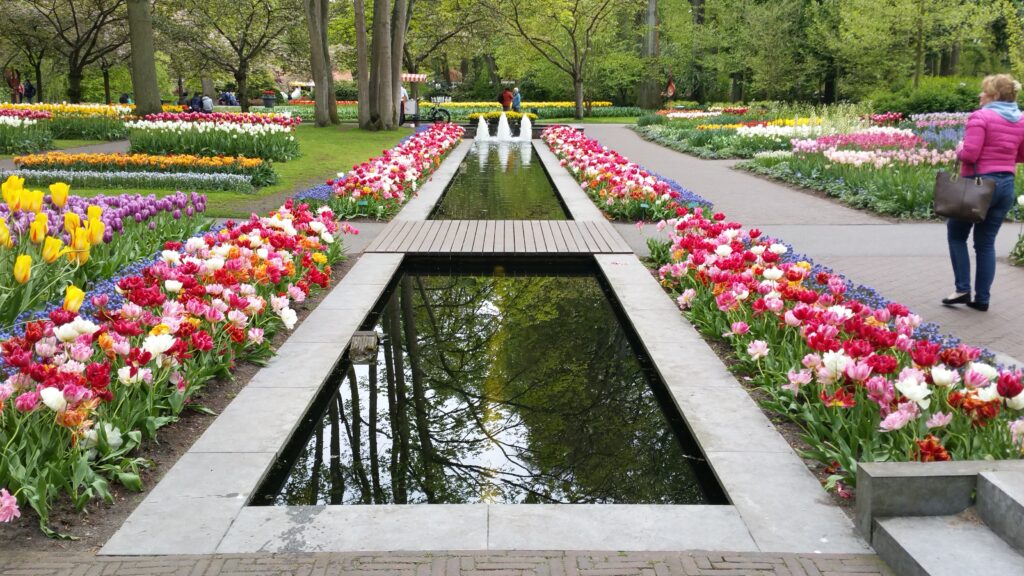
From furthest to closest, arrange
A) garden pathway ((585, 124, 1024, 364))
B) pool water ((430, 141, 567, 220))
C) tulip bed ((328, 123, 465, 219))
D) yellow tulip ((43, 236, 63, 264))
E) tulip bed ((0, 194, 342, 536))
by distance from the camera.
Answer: pool water ((430, 141, 567, 220)) < tulip bed ((328, 123, 465, 219)) < garden pathway ((585, 124, 1024, 364)) < yellow tulip ((43, 236, 63, 264)) < tulip bed ((0, 194, 342, 536))

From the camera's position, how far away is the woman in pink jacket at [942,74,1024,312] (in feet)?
21.4

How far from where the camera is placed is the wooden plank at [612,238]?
29.9ft

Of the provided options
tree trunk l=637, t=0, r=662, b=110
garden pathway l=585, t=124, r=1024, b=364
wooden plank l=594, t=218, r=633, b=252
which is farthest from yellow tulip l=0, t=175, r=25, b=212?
tree trunk l=637, t=0, r=662, b=110

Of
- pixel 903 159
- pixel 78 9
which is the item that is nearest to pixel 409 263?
pixel 903 159

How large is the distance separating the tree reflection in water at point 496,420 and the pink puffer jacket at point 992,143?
3.04 meters

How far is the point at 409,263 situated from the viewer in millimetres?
8852

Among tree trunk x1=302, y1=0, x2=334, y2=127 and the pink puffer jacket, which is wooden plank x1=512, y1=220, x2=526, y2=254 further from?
tree trunk x1=302, y1=0, x2=334, y2=127

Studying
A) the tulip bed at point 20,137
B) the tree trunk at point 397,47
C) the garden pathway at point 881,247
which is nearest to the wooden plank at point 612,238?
the garden pathway at point 881,247

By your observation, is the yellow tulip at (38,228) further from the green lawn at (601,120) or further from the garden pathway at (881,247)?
the green lawn at (601,120)

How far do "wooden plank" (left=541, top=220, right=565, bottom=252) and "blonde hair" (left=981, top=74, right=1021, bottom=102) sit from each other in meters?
4.07

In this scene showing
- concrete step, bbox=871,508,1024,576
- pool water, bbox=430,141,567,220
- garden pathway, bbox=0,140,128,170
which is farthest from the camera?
garden pathway, bbox=0,140,128,170

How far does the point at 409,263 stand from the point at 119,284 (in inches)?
164

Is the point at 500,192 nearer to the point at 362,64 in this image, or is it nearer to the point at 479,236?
the point at 479,236

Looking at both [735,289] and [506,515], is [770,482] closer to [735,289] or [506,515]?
[506,515]
